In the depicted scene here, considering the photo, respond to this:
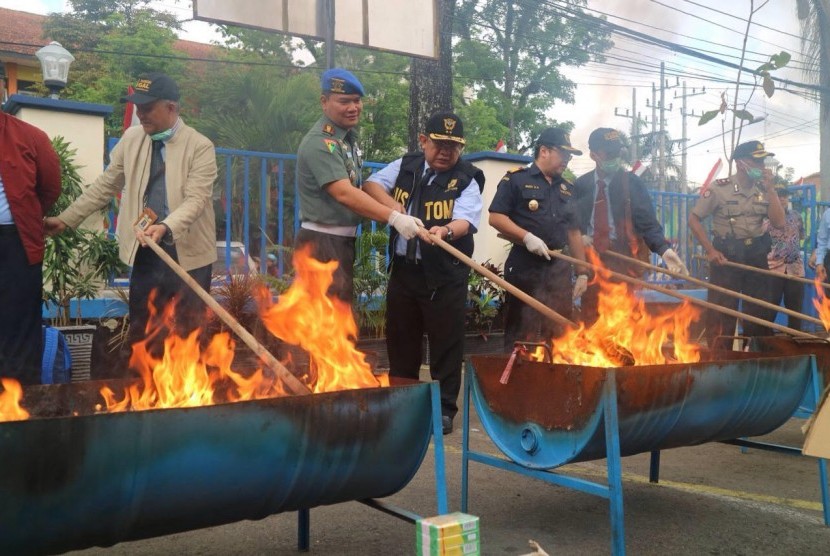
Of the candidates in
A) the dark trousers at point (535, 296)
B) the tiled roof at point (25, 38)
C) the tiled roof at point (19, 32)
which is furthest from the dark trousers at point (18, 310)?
the tiled roof at point (19, 32)

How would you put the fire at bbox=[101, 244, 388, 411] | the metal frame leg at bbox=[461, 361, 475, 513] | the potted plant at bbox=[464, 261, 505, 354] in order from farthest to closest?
the potted plant at bbox=[464, 261, 505, 354] < the metal frame leg at bbox=[461, 361, 475, 513] < the fire at bbox=[101, 244, 388, 411]

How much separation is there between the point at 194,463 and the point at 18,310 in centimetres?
234

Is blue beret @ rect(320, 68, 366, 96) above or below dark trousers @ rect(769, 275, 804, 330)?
above

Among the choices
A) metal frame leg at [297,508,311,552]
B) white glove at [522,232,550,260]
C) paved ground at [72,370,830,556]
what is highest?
white glove at [522,232,550,260]

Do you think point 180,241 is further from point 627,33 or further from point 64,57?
point 64,57

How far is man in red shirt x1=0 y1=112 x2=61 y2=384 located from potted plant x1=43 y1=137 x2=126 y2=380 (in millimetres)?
1646

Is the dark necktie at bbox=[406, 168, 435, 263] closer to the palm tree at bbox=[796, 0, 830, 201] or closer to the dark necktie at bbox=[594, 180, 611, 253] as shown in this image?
the dark necktie at bbox=[594, 180, 611, 253]

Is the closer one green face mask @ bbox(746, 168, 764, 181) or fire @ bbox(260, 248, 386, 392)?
fire @ bbox(260, 248, 386, 392)

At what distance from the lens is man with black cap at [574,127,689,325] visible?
577 cm

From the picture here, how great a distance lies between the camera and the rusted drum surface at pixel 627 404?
2.89m

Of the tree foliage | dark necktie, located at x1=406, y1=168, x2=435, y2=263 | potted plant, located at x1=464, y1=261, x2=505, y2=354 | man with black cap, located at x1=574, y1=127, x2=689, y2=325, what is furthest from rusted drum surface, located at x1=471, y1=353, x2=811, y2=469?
the tree foliage

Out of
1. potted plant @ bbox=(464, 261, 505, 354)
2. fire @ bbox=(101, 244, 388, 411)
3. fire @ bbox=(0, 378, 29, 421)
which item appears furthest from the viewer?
potted plant @ bbox=(464, 261, 505, 354)

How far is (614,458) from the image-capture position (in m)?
2.80

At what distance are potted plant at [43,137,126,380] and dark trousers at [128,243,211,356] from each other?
170 centimetres
